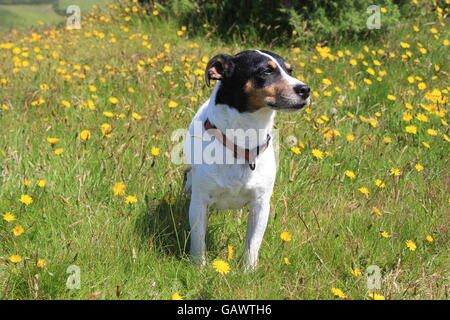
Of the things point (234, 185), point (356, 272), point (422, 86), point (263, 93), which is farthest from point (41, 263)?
point (422, 86)

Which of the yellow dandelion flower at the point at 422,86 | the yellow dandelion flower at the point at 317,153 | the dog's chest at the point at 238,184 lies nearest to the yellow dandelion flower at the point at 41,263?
the dog's chest at the point at 238,184

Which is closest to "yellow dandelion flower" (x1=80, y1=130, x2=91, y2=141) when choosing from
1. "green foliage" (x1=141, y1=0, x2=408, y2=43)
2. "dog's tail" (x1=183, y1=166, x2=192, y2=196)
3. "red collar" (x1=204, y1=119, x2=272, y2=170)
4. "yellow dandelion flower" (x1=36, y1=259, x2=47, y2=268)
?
"dog's tail" (x1=183, y1=166, x2=192, y2=196)

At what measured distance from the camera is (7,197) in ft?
10.5

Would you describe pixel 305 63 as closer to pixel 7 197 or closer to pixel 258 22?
pixel 258 22

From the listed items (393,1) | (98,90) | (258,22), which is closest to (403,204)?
(98,90)

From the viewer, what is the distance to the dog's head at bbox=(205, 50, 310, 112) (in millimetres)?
2803

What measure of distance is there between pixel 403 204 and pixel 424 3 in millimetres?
5336

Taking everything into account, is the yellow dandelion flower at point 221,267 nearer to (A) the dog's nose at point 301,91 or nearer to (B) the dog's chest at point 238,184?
(B) the dog's chest at point 238,184

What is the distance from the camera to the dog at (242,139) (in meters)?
2.85

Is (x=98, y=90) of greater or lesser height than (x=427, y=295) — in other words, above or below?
above

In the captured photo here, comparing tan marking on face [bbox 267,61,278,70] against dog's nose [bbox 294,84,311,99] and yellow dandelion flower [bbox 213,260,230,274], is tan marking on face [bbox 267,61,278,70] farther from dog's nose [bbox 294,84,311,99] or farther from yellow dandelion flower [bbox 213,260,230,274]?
yellow dandelion flower [bbox 213,260,230,274]

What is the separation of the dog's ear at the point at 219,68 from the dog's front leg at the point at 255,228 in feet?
2.60

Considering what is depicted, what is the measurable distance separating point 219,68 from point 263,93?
37 centimetres

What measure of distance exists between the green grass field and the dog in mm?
219
